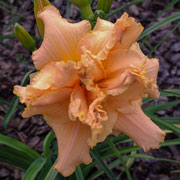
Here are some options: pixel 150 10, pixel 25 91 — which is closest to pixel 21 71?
pixel 150 10

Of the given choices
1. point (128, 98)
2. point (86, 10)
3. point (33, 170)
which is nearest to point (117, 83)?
point (128, 98)

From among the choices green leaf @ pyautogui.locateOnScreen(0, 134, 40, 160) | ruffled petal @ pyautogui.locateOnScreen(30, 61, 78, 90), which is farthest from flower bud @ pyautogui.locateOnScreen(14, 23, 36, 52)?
green leaf @ pyautogui.locateOnScreen(0, 134, 40, 160)

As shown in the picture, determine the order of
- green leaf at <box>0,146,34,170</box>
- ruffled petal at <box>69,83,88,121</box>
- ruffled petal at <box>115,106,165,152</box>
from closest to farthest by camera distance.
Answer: ruffled petal at <box>69,83,88,121</box>
ruffled petal at <box>115,106,165,152</box>
green leaf at <box>0,146,34,170</box>

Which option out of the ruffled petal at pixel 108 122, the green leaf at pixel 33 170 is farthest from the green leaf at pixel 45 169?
the ruffled petal at pixel 108 122

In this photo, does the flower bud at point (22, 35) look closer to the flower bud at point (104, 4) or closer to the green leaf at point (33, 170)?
the flower bud at point (104, 4)

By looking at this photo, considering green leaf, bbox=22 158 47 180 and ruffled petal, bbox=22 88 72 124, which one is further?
green leaf, bbox=22 158 47 180

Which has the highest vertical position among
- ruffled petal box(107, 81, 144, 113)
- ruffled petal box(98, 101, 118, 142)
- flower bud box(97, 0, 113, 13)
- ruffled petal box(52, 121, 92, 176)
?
flower bud box(97, 0, 113, 13)

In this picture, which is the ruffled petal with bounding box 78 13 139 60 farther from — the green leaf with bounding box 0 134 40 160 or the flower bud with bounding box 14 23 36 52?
the green leaf with bounding box 0 134 40 160

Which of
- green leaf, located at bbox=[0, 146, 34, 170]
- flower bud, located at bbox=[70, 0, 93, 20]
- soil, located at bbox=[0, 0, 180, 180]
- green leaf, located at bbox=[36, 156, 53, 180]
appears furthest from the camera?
soil, located at bbox=[0, 0, 180, 180]
